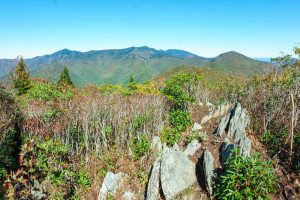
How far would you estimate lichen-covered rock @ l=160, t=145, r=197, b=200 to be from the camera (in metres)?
13.9

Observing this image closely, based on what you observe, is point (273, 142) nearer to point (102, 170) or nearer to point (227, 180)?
point (227, 180)

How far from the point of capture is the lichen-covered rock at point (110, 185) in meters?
16.1

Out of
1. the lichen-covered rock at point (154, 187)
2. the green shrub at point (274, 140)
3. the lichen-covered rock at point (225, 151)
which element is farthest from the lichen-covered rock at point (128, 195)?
the green shrub at point (274, 140)

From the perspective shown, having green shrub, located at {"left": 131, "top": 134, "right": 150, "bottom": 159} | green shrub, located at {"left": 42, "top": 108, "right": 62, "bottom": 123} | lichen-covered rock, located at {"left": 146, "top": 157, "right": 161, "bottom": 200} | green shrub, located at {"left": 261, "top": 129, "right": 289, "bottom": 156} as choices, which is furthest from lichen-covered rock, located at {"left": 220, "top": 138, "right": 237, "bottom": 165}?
green shrub, located at {"left": 42, "top": 108, "right": 62, "bottom": 123}

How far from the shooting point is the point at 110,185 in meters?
16.4

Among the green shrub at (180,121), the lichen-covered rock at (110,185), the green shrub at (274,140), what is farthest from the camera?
the green shrub at (180,121)

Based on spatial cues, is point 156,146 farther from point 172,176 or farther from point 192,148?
point 172,176

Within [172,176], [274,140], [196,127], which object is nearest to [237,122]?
[274,140]

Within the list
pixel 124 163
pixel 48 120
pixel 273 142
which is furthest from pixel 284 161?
pixel 48 120

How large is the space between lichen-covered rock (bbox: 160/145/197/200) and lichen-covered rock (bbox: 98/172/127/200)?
3.59 meters

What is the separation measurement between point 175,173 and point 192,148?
299cm

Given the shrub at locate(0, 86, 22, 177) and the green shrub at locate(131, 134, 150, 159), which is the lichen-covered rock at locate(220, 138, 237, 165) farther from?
the shrub at locate(0, 86, 22, 177)

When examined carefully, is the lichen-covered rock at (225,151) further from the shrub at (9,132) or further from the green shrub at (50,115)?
the green shrub at (50,115)

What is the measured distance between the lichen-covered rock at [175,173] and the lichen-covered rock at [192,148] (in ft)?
5.04
